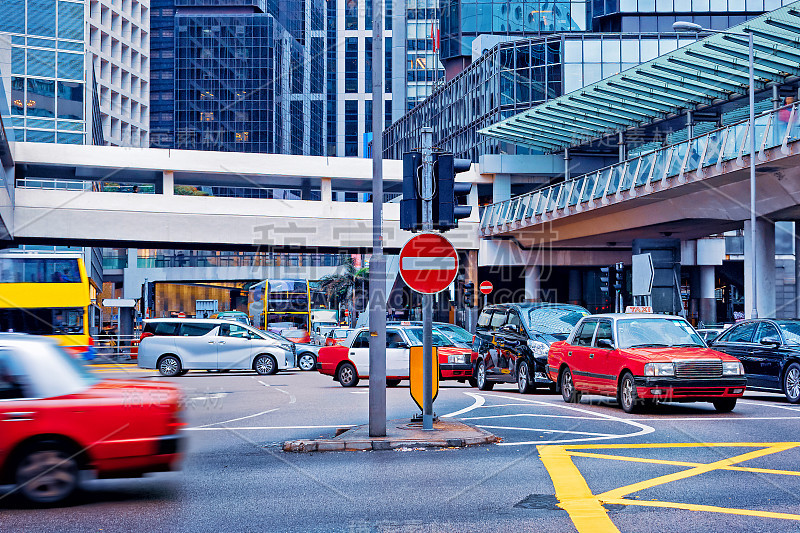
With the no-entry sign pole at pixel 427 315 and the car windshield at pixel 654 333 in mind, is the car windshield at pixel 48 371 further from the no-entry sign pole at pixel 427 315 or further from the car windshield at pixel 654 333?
the car windshield at pixel 654 333

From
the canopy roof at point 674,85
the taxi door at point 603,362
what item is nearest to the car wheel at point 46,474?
the taxi door at point 603,362

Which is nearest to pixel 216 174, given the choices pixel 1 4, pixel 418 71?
pixel 1 4

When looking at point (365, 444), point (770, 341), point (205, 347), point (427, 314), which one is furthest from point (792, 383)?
point (205, 347)

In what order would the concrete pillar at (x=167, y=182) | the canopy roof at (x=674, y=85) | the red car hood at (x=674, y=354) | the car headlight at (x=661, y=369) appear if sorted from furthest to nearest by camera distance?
the concrete pillar at (x=167, y=182), the canopy roof at (x=674, y=85), the red car hood at (x=674, y=354), the car headlight at (x=661, y=369)

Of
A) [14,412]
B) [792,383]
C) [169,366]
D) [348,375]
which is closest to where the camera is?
[14,412]

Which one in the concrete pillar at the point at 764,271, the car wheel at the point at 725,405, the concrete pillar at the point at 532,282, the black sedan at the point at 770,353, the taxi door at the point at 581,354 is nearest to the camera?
the car wheel at the point at 725,405

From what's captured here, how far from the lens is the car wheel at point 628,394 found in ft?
49.0

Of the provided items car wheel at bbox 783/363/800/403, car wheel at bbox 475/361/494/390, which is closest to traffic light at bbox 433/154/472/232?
car wheel at bbox 783/363/800/403

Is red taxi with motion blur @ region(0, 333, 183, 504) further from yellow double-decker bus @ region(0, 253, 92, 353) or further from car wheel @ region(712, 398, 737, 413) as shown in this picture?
yellow double-decker bus @ region(0, 253, 92, 353)

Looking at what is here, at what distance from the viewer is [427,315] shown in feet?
41.3

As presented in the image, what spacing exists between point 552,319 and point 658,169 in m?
13.7

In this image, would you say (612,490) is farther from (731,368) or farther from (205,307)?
(205,307)

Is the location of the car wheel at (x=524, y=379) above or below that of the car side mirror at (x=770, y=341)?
below

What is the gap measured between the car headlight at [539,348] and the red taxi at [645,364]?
195 centimetres
